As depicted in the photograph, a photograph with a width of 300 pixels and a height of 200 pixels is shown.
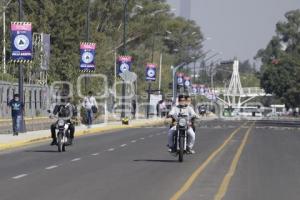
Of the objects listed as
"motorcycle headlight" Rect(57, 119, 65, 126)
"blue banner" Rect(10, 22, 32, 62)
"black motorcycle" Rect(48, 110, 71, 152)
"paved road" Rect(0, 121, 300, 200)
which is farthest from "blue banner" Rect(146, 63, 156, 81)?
"motorcycle headlight" Rect(57, 119, 65, 126)

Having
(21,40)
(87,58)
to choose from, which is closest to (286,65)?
(87,58)

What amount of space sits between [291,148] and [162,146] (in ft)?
15.8

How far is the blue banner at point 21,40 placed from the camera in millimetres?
38375

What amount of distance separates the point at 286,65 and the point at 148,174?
446 ft

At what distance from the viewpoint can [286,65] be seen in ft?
504

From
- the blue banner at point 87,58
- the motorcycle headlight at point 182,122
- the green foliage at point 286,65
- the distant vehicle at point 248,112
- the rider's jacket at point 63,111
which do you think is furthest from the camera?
the green foliage at point 286,65

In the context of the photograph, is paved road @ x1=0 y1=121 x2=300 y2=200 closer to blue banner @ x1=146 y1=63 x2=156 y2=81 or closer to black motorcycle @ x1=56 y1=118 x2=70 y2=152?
black motorcycle @ x1=56 y1=118 x2=70 y2=152

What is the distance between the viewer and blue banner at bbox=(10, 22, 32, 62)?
38.4m

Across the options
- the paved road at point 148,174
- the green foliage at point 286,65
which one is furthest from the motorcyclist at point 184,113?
the green foliage at point 286,65

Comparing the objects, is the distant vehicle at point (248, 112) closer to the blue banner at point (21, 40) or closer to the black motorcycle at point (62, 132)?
the blue banner at point (21, 40)

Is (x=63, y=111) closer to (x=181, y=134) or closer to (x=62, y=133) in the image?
(x=62, y=133)

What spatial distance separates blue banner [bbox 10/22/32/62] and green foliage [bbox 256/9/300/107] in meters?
88.1

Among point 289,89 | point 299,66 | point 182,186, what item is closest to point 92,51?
point 182,186

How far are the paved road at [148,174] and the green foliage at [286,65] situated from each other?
320 feet
